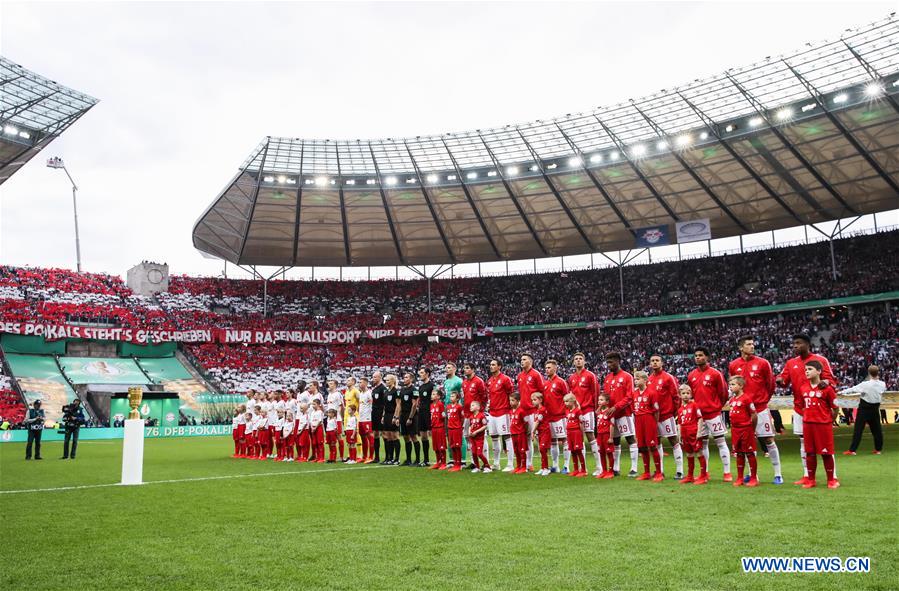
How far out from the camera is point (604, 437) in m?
12.0

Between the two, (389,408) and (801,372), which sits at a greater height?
(801,372)

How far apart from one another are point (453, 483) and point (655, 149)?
29.6 metres

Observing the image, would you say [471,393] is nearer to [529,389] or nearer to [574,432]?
[529,389]

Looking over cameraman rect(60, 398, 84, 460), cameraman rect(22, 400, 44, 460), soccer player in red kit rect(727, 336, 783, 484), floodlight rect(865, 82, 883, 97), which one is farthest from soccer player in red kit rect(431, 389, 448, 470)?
floodlight rect(865, 82, 883, 97)

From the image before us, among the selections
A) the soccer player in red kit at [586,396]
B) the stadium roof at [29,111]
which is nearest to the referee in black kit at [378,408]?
the soccer player in red kit at [586,396]

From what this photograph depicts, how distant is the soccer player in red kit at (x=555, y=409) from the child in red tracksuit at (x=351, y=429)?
5.63m

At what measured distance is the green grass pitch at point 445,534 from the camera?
4992 mm

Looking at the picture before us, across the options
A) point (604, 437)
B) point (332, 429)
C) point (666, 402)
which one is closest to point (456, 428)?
point (604, 437)

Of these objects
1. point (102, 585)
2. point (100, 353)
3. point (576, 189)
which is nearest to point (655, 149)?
point (576, 189)

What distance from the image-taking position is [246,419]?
19422 mm

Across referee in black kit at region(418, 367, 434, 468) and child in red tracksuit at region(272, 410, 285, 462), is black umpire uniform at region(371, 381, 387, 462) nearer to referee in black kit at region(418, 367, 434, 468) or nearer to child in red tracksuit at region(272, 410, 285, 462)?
referee in black kit at region(418, 367, 434, 468)

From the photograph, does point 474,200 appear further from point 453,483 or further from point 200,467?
point 453,483

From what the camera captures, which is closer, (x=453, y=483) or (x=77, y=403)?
(x=453, y=483)

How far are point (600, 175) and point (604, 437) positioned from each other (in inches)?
1170
